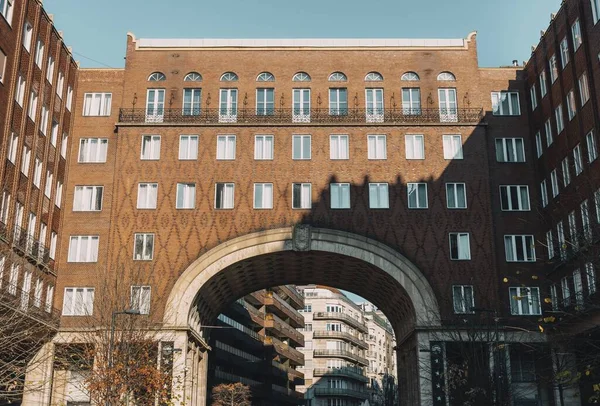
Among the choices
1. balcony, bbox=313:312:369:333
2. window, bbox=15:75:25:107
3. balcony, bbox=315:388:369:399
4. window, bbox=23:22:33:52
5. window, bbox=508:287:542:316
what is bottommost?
window, bbox=508:287:542:316

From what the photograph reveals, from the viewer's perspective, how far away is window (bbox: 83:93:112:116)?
52594 mm

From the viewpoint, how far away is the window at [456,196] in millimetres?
50250

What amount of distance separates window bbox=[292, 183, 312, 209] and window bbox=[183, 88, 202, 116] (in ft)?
28.7

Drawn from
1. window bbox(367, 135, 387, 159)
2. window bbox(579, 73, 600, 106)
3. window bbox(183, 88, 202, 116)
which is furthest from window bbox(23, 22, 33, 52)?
window bbox(579, 73, 600, 106)

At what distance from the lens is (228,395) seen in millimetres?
84750

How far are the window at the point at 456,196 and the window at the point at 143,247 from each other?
64.0ft

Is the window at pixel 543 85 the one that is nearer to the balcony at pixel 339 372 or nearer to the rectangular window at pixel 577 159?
the rectangular window at pixel 577 159

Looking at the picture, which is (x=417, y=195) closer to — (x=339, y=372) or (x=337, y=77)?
(x=337, y=77)

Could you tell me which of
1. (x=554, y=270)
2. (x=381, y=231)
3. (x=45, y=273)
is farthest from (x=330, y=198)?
(x=45, y=273)

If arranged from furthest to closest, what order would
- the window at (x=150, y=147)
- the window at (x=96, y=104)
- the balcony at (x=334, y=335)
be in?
the balcony at (x=334, y=335)
the window at (x=96, y=104)
the window at (x=150, y=147)

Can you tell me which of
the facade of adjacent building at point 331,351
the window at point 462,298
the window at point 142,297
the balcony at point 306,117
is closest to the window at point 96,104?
the balcony at point 306,117

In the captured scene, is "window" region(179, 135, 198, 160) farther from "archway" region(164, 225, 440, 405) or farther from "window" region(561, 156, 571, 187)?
"window" region(561, 156, 571, 187)

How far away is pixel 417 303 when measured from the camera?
48219 mm

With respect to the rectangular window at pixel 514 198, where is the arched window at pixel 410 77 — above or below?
above
